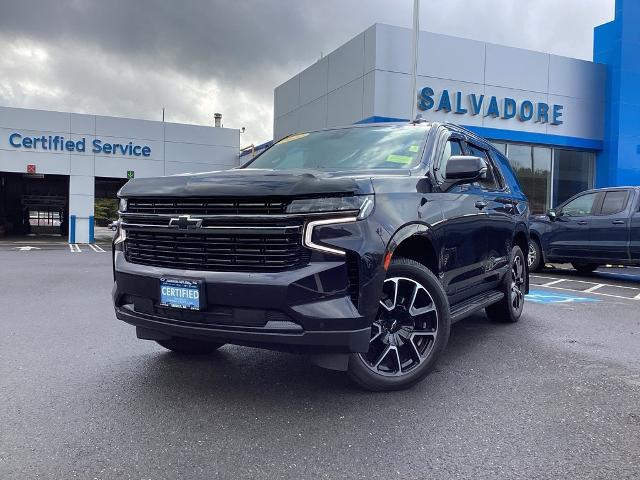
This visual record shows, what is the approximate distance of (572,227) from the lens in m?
11.0

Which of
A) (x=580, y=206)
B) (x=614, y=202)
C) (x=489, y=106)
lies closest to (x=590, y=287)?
(x=614, y=202)

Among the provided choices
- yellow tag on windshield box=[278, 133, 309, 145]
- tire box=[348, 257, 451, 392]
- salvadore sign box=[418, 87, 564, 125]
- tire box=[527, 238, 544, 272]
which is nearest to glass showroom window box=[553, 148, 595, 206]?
salvadore sign box=[418, 87, 564, 125]

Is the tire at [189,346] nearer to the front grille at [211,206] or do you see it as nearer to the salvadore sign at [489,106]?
the front grille at [211,206]

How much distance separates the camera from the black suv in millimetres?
3051

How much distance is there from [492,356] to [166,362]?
267 centimetres

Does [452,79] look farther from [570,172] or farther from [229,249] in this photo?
[229,249]

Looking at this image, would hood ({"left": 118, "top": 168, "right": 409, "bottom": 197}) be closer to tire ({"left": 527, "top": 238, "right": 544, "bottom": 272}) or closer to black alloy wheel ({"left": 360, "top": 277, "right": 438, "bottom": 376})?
black alloy wheel ({"left": 360, "top": 277, "right": 438, "bottom": 376})

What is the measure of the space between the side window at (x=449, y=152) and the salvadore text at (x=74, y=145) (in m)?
22.7

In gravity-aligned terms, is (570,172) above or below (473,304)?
above

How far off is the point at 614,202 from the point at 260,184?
31.2ft

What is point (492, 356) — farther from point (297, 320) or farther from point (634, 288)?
point (634, 288)

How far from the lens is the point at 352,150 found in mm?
4418

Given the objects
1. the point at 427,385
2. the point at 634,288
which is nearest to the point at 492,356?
the point at 427,385

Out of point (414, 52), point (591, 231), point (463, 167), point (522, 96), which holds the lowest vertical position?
point (591, 231)
